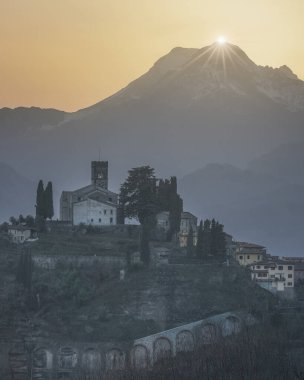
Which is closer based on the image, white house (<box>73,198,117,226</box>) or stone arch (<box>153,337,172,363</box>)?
stone arch (<box>153,337,172,363</box>)

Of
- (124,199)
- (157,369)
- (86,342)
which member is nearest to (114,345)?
(86,342)

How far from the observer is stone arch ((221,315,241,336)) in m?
133

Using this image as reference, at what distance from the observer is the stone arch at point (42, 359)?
129000 mm

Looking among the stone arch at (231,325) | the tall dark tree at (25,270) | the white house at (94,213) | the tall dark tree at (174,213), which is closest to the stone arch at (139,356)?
the stone arch at (231,325)

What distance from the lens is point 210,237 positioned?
145 m

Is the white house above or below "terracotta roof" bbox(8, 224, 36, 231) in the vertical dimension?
above

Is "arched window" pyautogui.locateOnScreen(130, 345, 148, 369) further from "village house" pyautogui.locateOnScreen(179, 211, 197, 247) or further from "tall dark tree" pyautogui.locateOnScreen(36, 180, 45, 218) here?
"tall dark tree" pyautogui.locateOnScreen(36, 180, 45, 218)

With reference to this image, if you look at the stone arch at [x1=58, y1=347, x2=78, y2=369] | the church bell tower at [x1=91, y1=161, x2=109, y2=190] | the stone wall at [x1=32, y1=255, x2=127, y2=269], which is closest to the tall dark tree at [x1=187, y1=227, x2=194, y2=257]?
the stone wall at [x1=32, y1=255, x2=127, y2=269]

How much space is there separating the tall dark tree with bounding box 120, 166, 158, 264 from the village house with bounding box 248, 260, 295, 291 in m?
10.4

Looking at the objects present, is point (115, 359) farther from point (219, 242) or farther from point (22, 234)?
point (22, 234)

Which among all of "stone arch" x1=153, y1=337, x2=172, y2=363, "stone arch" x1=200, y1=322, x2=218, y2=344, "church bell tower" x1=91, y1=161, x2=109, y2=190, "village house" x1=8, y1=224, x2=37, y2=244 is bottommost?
"stone arch" x1=153, y1=337, x2=172, y2=363

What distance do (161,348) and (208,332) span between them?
4605 millimetres

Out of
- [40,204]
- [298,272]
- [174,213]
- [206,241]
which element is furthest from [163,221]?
[298,272]

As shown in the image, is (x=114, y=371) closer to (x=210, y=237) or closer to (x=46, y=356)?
(x=46, y=356)
